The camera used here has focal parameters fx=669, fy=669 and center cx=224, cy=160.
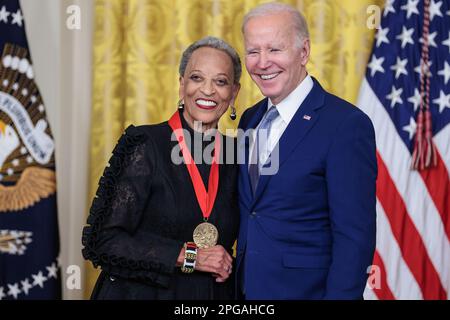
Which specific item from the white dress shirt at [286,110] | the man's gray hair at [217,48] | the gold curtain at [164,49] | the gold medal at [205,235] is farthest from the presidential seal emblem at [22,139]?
the white dress shirt at [286,110]

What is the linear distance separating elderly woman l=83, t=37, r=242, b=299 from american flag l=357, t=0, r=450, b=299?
167cm

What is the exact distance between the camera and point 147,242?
245 cm

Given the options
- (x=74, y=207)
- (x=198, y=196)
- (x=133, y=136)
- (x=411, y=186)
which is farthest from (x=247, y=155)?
(x=74, y=207)

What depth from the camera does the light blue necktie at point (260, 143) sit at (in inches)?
98.8

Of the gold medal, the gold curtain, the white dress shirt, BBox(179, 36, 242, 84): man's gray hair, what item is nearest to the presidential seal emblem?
the gold curtain

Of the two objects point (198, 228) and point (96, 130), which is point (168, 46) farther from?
point (198, 228)

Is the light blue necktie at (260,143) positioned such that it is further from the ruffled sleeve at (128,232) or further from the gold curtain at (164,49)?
the gold curtain at (164,49)

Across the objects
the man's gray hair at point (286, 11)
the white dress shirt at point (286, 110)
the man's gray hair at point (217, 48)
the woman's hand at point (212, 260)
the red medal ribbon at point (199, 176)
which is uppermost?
the man's gray hair at point (286, 11)

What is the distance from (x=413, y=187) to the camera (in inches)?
158

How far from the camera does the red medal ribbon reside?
2.52 metres

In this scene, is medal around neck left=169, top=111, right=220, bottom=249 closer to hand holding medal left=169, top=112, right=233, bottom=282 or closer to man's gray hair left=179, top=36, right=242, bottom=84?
hand holding medal left=169, top=112, right=233, bottom=282

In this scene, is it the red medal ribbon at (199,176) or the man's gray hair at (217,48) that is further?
the man's gray hair at (217,48)

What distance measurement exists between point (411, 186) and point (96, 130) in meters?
2.00

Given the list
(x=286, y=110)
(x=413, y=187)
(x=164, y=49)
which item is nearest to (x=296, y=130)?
(x=286, y=110)
